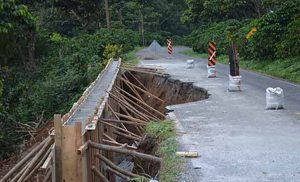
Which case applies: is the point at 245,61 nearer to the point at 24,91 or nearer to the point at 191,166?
the point at 24,91

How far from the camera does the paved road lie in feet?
24.9

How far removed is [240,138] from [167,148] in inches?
70.6

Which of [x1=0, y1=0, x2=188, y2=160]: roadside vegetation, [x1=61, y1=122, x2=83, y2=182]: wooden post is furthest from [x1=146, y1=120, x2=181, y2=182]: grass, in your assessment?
[x1=0, y1=0, x2=188, y2=160]: roadside vegetation

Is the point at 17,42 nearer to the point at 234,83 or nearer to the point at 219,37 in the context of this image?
the point at 219,37

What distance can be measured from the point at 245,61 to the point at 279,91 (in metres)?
16.9

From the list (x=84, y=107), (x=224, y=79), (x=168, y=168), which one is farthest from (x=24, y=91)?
(x=168, y=168)

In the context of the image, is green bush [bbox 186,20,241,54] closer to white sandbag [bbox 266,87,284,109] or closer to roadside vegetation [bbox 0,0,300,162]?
roadside vegetation [bbox 0,0,300,162]

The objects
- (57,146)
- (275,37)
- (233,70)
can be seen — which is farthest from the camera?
(275,37)

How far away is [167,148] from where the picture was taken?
905 centimetres

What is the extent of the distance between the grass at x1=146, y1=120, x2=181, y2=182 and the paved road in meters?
0.20

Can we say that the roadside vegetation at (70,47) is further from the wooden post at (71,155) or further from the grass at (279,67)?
the wooden post at (71,155)

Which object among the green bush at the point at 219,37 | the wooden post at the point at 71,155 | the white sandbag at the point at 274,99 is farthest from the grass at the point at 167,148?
the green bush at the point at 219,37

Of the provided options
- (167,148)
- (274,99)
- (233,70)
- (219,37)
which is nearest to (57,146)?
(167,148)

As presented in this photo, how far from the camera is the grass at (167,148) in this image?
24.8ft
